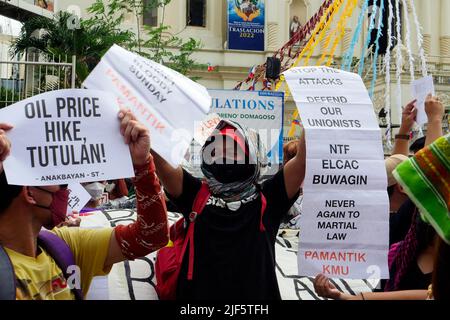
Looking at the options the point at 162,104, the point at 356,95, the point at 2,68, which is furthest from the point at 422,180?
the point at 2,68

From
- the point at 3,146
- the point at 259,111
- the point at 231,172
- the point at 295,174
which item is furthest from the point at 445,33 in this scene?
the point at 3,146

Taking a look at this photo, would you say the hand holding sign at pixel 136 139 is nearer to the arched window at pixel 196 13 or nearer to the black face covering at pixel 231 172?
the black face covering at pixel 231 172

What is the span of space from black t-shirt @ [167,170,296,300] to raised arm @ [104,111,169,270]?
0.35 meters

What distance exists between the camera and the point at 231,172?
264cm

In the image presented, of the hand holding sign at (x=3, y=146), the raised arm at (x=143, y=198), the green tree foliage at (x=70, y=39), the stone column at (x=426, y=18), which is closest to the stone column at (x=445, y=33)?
the stone column at (x=426, y=18)

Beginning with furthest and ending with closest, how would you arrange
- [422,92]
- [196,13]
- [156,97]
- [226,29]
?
[196,13], [226,29], [422,92], [156,97]

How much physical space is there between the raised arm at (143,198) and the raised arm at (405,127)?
165 centimetres

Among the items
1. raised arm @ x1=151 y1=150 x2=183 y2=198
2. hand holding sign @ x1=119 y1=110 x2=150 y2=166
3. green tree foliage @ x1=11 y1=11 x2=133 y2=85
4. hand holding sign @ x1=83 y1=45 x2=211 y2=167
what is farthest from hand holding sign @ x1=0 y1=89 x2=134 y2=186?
green tree foliage @ x1=11 y1=11 x2=133 y2=85

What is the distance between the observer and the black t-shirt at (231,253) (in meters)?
2.49

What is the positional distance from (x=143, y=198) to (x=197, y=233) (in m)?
0.46

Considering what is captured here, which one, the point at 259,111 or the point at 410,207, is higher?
the point at 259,111

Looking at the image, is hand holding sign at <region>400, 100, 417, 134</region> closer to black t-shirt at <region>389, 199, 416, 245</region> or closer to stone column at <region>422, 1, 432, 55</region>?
black t-shirt at <region>389, 199, 416, 245</region>

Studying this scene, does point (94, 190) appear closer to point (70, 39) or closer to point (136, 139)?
point (136, 139)

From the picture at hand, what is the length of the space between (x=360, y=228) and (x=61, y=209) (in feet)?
4.25
